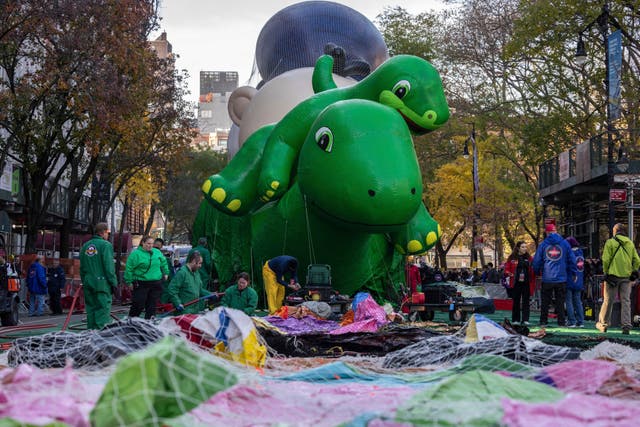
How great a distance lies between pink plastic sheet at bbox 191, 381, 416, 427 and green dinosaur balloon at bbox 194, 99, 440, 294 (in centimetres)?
854

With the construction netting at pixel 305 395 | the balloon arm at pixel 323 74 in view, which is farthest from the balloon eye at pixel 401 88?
the construction netting at pixel 305 395

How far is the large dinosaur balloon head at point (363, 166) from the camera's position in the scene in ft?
44.4

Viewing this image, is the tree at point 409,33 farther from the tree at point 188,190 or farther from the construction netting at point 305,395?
the construction netting at point 305,395

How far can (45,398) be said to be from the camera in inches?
151

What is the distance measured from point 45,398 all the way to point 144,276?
1038 centimetres

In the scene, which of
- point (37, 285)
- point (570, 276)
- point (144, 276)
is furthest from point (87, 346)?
point (37, 285)

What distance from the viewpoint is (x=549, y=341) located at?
11.9m

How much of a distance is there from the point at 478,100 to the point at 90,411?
34.9m

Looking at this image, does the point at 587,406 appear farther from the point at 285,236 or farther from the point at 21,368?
the point at 285,236

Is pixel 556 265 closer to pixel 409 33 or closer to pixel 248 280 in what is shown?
pixel 248 280

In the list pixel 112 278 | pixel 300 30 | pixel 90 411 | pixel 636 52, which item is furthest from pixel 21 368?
pixel 636 52

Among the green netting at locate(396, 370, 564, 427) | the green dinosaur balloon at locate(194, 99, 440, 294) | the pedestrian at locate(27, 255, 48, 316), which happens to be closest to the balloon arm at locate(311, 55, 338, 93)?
the green dinosaur balloon at locate(194, 99, 440, 294)

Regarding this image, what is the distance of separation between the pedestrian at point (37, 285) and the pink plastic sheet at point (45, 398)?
65.9 ft

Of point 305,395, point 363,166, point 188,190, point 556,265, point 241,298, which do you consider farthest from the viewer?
point 188,190
